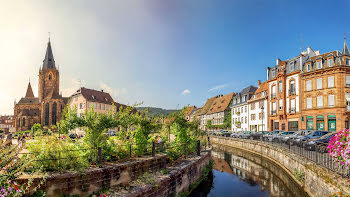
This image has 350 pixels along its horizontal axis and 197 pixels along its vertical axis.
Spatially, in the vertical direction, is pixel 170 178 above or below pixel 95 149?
below

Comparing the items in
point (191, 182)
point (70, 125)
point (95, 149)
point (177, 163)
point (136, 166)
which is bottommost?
point (191, 182)

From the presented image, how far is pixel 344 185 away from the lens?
302 inches

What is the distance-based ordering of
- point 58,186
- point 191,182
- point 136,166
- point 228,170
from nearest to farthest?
point 58,186 → point 136,166 → point 191,182 → point 228,170

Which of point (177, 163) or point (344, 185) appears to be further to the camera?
point (177, 163)

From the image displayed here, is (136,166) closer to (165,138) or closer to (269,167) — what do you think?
(165,138)

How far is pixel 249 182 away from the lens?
1538cm

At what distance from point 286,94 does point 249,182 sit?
2571 cm

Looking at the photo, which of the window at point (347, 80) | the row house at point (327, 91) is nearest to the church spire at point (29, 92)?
the row house at point (327, 91)

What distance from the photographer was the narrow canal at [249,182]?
506 inches

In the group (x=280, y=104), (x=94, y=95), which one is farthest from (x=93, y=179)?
(x=94, y=95)

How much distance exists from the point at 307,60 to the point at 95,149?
36216 millimetres

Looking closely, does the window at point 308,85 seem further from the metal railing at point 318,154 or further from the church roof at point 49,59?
the church roof at point 49,59

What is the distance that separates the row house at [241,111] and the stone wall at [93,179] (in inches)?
1618

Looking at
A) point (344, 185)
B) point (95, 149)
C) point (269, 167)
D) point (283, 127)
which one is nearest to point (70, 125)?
point (95, 149)
